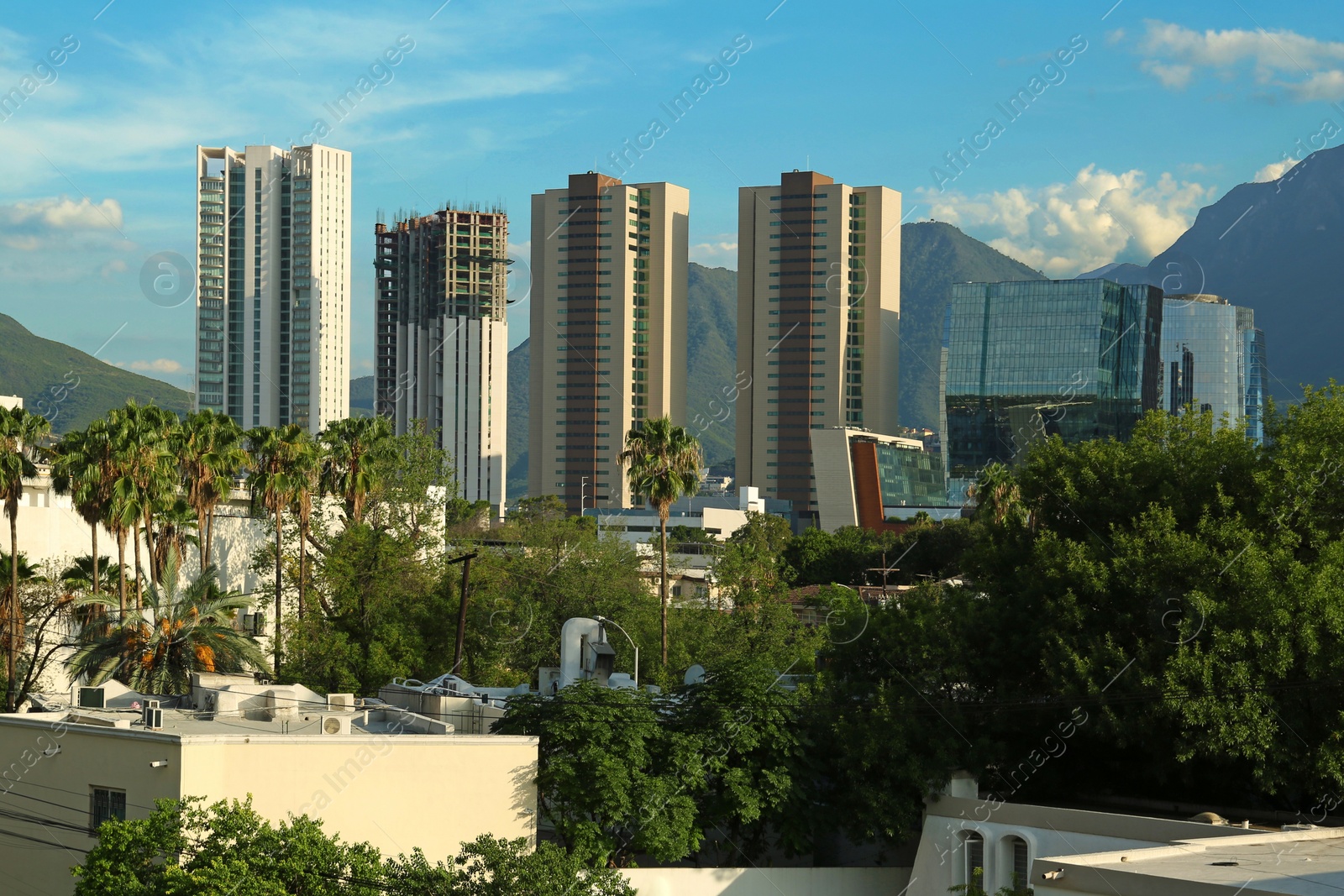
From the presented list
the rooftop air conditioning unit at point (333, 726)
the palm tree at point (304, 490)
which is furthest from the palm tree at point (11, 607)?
the rooftop air conditioning unit at point (333, 726)

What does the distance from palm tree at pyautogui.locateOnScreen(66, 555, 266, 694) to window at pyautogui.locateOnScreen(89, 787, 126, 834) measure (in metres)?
12.6

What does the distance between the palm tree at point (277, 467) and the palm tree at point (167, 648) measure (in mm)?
13090

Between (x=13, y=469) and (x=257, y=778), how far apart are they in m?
24.1

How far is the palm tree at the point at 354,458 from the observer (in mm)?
63219

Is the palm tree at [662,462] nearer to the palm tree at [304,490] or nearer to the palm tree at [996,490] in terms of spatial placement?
the palm tree at [304,490]

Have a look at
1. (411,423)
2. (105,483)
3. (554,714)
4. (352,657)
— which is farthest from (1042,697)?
(411,423)

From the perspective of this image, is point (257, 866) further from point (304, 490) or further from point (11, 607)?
point (304, 490)

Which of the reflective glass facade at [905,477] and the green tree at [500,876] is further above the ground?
the reflective glass facade at [905,477]

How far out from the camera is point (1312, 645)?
29766mm

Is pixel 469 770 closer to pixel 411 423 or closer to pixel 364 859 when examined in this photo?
pixel 364 859

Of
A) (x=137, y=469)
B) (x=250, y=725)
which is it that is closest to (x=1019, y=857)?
(x=250, y=725)

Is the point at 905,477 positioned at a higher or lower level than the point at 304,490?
lower

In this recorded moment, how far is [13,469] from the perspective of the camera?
155 feet

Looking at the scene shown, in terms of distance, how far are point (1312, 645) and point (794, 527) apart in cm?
16943
